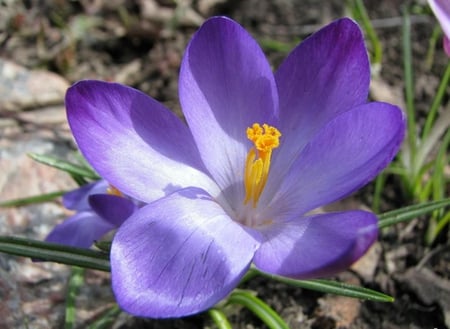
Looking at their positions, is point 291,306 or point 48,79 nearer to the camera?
point 291,306

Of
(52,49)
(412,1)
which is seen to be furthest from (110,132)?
(412,1)

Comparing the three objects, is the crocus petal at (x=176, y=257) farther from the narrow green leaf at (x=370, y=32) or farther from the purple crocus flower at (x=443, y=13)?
the narrow green leaf at (x=370, y=32)

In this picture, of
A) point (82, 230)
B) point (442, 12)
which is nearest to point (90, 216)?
point (82, 230)

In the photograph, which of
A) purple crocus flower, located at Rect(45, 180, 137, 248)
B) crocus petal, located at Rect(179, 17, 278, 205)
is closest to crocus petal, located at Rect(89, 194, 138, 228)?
purple crocus flower, located at Rect(45, 180, 137, 248)

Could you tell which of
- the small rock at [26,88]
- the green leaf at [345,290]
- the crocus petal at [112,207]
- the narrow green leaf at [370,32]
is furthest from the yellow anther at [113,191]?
the narrow green leaf at [370,32]

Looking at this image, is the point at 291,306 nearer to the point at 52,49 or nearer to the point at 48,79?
the point at 48,79
